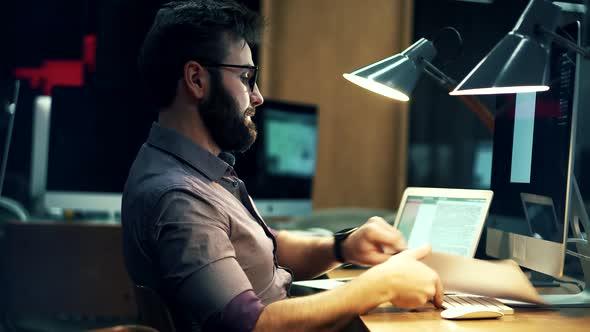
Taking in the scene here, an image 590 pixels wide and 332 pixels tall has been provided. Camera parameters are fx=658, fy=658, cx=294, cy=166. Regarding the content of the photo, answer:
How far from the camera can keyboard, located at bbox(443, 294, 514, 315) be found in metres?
1.33

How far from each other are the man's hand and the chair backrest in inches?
22.0

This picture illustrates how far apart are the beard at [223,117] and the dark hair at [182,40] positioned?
69mm

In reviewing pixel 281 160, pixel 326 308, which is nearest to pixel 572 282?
pixel 326 308

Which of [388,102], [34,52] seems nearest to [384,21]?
[388,102]

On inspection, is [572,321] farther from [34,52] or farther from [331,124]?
[34,52]

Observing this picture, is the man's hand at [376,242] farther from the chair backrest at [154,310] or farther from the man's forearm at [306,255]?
the chair backrest at [154,310]

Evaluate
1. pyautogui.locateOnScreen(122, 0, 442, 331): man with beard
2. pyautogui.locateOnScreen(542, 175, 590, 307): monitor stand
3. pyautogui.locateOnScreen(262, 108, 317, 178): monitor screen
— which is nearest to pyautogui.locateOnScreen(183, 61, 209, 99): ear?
pyautogui.locateOnScreen(122, 0, 442, 331): man with beard

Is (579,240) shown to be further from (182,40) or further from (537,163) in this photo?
(182,40)

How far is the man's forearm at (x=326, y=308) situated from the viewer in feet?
4.08

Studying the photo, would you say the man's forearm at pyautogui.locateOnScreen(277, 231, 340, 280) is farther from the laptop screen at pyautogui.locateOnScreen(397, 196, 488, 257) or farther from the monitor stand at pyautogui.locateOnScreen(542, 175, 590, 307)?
the monitor stand at pyautogui.locateOnScreen(542, 175, 590, 307)

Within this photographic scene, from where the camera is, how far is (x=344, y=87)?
167 inches

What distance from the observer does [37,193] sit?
10.2ft

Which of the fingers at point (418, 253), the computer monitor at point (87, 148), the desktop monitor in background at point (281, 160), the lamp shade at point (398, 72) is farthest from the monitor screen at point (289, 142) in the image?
the fingers at point (418, 253)

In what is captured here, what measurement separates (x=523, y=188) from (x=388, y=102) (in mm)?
2710
